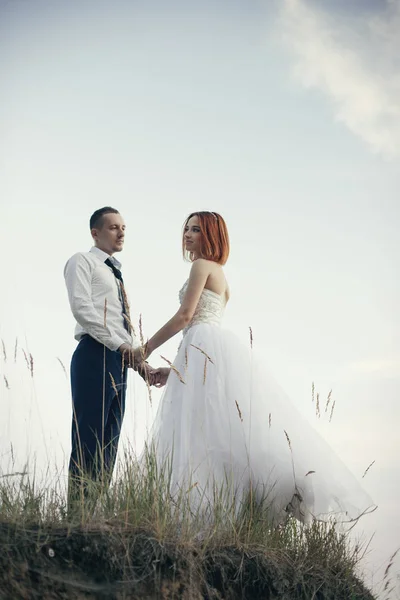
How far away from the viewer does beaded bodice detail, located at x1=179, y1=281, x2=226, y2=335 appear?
17.7ft

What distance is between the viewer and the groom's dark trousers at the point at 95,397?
5223 millimetres

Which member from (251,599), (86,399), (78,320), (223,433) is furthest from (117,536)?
(78,320)

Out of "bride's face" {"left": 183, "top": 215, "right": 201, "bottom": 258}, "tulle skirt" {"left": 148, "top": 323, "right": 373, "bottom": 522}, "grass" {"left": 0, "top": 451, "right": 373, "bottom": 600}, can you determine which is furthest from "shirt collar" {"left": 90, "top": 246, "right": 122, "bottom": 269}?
"grass" {"left": 0, "top": 451, "right": 373, "bottom": 600}

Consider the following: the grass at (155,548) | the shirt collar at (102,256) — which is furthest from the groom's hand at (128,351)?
the grass at (155,548)

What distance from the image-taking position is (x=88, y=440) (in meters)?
5.23

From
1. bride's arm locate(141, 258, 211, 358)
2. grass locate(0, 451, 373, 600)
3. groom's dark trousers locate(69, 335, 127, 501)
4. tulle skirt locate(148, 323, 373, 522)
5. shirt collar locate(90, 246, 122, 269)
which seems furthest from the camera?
shirt collar locate(90, 246, 122, 269)

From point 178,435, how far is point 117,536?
1.13m

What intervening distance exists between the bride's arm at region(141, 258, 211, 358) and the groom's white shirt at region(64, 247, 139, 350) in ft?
1.11

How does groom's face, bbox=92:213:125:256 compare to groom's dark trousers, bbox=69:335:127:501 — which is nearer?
groom's dark trousers, bbox=69:335:127:501

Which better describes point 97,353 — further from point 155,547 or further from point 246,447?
point 155,547

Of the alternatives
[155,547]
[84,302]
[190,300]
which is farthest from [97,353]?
[155,547]

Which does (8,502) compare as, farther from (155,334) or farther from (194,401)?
(155,334)

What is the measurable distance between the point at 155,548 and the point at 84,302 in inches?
82.3

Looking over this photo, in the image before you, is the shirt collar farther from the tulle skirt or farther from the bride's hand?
the tulle skirt
